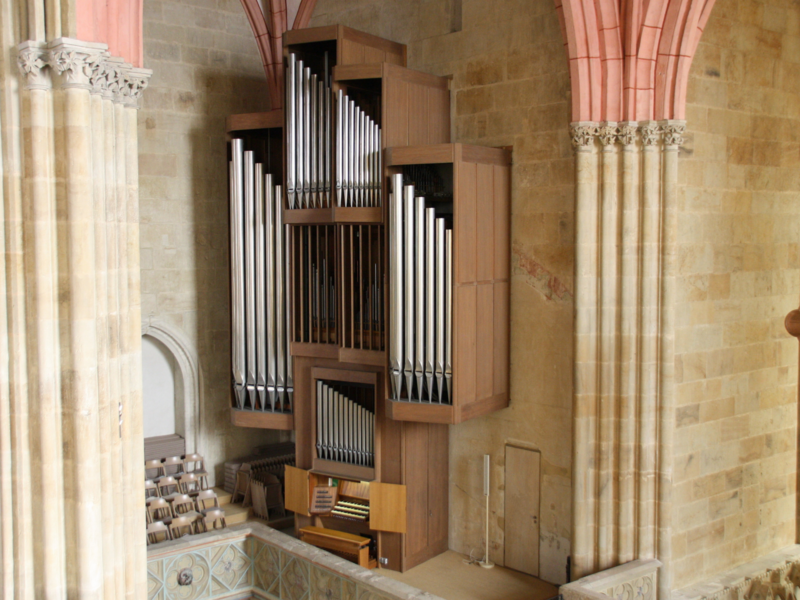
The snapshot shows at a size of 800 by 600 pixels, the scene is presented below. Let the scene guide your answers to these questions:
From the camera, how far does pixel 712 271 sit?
981 centimetres

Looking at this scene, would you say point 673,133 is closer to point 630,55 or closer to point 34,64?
point 630,55

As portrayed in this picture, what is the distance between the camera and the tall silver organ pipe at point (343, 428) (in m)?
10.7

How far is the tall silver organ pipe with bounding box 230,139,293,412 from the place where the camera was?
11.4m

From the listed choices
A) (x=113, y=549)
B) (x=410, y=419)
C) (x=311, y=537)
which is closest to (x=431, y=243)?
(x=410, y=419)

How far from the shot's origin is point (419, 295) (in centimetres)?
982

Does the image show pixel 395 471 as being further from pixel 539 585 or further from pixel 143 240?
pixel 143 240

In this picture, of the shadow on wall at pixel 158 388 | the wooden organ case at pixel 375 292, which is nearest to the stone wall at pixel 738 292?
the wooden organ case at pixel 375 292

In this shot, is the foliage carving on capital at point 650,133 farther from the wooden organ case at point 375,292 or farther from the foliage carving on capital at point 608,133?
the wooden organ case at point 375,292

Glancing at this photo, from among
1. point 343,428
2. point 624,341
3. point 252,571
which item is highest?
point 624,341

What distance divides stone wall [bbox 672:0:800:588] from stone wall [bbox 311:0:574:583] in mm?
1339

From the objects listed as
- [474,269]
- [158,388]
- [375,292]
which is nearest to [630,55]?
[474,269]

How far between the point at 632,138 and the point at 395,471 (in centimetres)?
492

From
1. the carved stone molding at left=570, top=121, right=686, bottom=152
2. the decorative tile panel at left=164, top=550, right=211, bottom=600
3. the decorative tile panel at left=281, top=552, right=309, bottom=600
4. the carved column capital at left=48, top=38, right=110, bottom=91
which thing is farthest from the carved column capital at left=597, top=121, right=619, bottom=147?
the decorative tile panel at left=164, top=550, right=211, bottom=600

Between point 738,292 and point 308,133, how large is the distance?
18.6 feet
